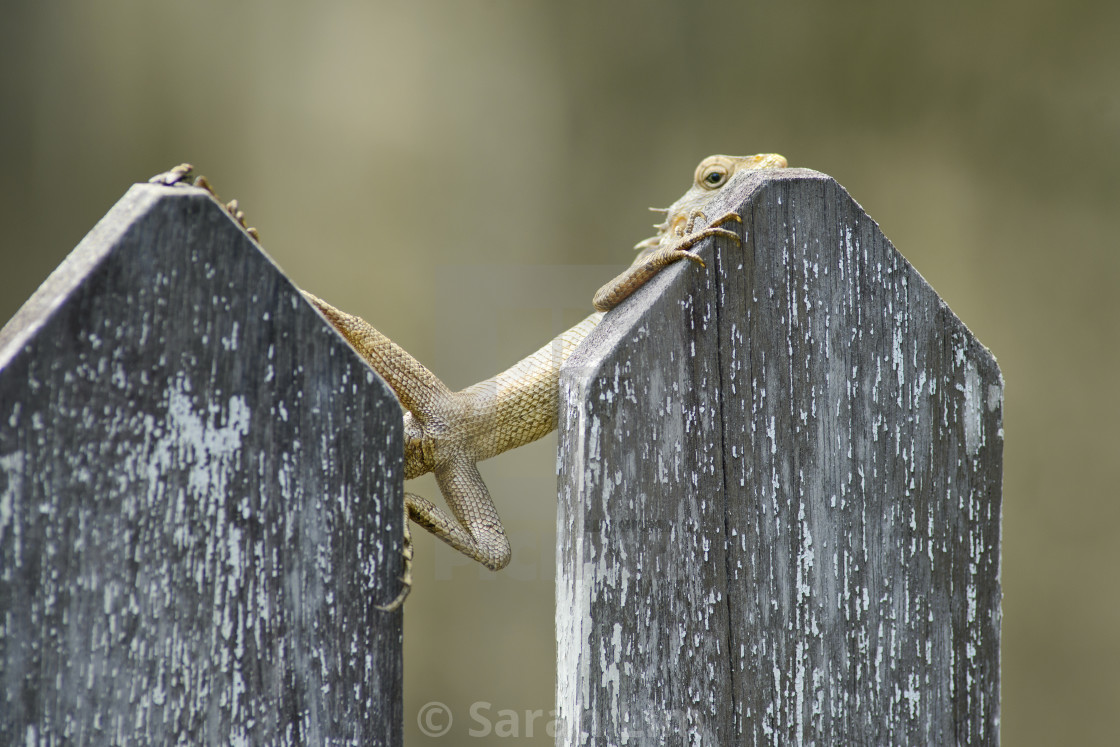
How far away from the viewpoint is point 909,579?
0.74m

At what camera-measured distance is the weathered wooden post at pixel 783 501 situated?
660mm

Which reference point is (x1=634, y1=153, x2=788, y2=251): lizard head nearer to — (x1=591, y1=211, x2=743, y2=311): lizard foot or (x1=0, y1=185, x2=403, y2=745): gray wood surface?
(x1=591, y1=211, x2=743, y2=311): lizard foot

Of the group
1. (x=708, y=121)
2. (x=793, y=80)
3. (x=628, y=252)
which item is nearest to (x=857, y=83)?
(x=793, y=80)

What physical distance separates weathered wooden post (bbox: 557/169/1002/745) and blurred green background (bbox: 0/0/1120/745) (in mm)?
1635

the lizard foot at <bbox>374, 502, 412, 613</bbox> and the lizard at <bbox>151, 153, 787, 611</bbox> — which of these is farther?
the lizard at <bbox>151, 153, 787, 611</bbox>

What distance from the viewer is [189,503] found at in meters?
0.58

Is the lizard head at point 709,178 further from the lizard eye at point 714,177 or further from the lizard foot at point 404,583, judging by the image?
the lizard foot at point 404,583

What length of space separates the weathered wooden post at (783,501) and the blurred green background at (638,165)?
5.36ft

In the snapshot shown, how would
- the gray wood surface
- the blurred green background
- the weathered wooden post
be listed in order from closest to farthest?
1. the gray wood surface
2. the weathered wooden post
3. the blurred green background

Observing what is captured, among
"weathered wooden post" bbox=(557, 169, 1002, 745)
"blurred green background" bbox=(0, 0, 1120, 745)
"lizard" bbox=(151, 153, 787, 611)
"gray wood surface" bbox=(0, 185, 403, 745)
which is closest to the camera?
"gray wood surface" bbox=(0, 185, 403, 745)

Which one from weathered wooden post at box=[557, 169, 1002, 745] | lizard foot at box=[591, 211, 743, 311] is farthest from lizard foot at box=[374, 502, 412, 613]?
lizard foot at box=[591, 211, 743, 311]

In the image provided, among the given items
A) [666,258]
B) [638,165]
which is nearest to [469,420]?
[666,258]

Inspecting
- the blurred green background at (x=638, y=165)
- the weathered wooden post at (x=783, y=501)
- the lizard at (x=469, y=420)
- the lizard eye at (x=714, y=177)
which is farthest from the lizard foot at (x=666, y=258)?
the blurred green background at (x=638, y=165)

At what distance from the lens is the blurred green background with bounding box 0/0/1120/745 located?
238 centimetres
